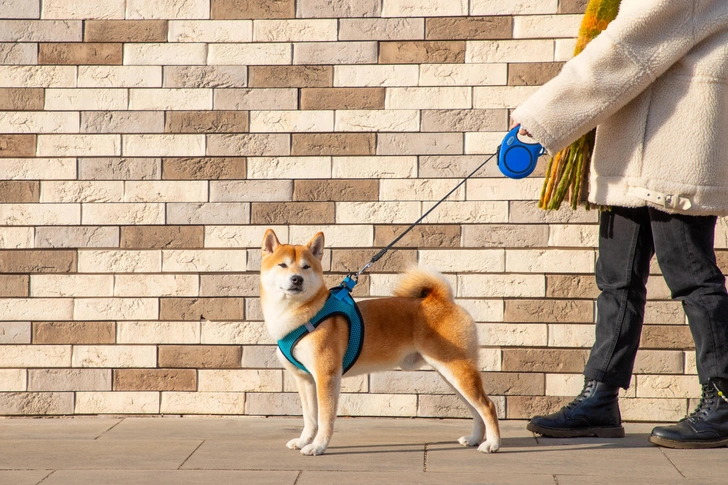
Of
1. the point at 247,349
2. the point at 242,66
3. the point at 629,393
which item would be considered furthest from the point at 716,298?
the point at 242,66

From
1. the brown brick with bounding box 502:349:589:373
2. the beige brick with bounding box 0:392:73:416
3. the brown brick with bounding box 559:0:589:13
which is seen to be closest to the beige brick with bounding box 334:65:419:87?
the brown brick with bounding box 559:0:589:13

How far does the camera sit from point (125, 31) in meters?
4.12

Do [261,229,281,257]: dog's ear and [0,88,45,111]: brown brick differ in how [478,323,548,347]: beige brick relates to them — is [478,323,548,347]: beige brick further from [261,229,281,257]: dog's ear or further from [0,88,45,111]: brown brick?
[0,88,45,111]: brown brick

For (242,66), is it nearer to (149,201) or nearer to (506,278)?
(149,201)

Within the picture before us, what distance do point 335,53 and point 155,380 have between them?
1985 millimetres

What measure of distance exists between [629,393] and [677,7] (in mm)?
1956

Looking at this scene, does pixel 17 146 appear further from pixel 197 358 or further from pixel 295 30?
pixel 295 30

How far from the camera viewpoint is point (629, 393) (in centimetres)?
399

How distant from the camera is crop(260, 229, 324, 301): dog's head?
10.8ft

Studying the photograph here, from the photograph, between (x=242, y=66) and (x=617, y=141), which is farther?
(x=242, y=66)

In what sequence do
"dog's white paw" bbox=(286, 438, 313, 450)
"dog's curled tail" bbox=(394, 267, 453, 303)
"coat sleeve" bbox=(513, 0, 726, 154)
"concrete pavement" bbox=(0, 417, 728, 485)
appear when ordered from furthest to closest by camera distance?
"dog's curled tail" bbox=(394, 267, 453, 303) < "dog's white paw" bbox=(286, 438, 313, 450) < "coat sleeve" bbox=(513, 0, 726, 154) < "concrete pavement" bbox=(0, 417, 728, 485)

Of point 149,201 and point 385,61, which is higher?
point 385,61

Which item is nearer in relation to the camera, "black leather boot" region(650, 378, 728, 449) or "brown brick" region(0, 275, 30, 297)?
"black leather boot" region(650, 378, 728, 449)

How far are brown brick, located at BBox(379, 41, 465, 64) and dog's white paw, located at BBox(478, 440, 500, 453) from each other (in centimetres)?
197
